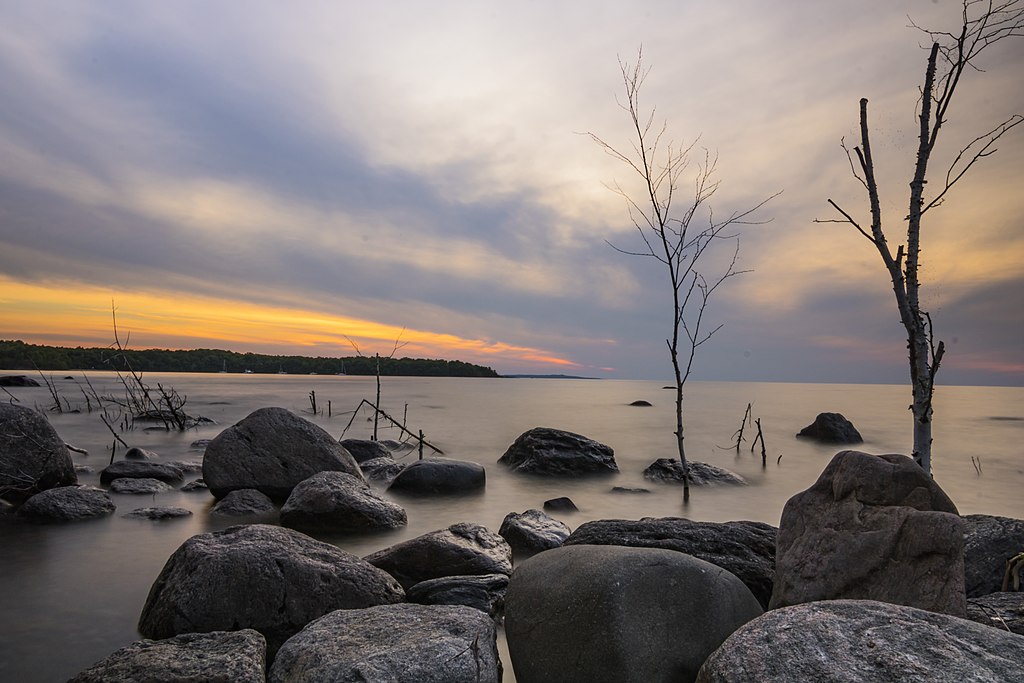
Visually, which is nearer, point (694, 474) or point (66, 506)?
point (66, 506)

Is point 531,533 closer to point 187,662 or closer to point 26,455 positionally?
point 187,662

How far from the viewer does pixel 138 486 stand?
420 inches

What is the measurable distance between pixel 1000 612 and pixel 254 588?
17.4 ft

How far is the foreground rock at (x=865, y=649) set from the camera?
8.78 feet

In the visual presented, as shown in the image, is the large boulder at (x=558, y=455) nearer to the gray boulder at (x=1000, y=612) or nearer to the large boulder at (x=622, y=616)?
the large boulder at (x=622, y=616)

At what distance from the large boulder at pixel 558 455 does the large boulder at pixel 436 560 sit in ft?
25.9

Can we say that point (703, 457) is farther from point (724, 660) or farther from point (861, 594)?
point (724, 660)

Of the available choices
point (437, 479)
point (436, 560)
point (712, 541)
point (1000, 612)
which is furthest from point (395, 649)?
point (437, 479)

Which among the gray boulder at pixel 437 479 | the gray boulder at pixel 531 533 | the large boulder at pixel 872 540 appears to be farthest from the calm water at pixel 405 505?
the large boulder at pixel 872 540

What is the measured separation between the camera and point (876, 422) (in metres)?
36.2

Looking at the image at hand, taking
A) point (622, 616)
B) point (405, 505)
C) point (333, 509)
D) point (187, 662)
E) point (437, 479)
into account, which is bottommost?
point (405, 505)

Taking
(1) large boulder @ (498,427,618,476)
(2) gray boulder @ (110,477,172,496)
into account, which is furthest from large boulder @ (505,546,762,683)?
(1) large boulder @ (498,427,618,476)

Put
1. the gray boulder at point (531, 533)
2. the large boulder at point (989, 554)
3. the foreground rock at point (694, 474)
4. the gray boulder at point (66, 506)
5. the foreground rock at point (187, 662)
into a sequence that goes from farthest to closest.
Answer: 1. the foreground rock at point (694, 474)
2. the gray boulder at point (66, 506)
3. the gray boulder at point (531, 533)
4. the large boulder at point (989, 554)
5. the foreground rock at point (187, 662)

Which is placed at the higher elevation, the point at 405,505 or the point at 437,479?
the point at 437,479
